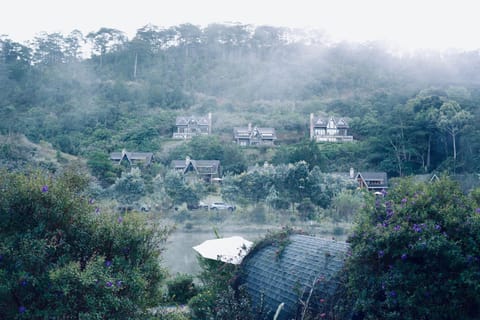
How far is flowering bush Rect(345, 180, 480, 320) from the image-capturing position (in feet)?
10.3

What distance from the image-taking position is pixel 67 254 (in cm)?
312

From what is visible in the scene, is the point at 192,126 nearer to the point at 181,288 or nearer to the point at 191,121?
the point at 191,121

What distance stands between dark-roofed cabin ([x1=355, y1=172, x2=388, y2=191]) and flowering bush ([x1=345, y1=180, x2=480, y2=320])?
555 inches

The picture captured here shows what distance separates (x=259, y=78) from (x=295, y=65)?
5177 mm

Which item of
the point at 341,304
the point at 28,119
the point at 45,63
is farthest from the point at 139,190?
the point at 45,63

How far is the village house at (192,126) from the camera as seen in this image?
28.3 m

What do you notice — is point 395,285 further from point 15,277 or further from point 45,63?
point 45,63

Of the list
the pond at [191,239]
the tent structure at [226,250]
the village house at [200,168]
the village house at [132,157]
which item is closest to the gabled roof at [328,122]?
Result: the village house at [200,168]

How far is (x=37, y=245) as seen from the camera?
293 centimetres

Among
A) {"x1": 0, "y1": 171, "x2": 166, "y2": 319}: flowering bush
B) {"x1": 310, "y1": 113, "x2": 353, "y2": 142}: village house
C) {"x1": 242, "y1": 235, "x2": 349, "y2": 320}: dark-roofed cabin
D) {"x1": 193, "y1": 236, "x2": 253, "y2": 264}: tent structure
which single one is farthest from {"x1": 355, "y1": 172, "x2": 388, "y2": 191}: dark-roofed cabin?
{"x1": 0, "y1": 171, "x2": 166, "y2": 319}: flowering bush

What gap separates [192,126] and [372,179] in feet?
48.4

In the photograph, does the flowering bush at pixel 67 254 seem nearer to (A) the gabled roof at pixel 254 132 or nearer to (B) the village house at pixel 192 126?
(A) the gabled roof at pixel 254 132

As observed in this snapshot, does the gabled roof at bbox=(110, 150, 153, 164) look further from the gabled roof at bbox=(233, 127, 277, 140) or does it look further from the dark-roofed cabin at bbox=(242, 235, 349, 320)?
the dark-roofed cabin at bbox=(242, 235, 349, 320)

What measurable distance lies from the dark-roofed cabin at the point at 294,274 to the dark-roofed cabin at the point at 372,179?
1247cm
